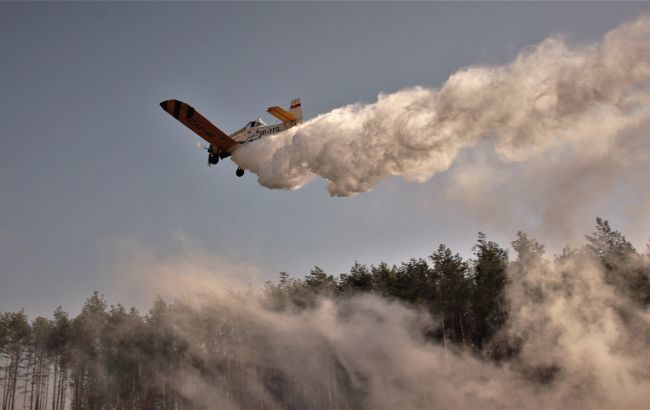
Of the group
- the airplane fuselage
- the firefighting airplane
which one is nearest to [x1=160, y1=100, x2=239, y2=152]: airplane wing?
the firefighting airplane

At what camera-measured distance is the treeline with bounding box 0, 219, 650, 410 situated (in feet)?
158

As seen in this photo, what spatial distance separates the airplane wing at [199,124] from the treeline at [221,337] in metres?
22.2

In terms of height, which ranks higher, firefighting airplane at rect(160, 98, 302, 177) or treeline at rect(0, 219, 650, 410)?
firefighting airplane at rect(160, 98, 302, 177)

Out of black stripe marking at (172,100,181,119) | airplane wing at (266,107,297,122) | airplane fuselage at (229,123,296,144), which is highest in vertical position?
black stripe marking at (172,100,181,119)

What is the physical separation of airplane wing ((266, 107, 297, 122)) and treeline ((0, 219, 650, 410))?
23.1 meters

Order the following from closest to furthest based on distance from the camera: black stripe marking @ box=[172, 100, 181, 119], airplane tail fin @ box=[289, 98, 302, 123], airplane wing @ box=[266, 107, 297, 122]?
airplane wing @ box=[266, 107, 297, 122] → airplane tail fin @ box=[289, 98, 302, 123] → black stripe marking @ box=[172, 100, 181, 119]

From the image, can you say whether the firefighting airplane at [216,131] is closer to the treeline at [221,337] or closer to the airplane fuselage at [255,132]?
the airplane fuselage at [255,132]

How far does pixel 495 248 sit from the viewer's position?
52000 mm

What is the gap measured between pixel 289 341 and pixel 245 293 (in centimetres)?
1123

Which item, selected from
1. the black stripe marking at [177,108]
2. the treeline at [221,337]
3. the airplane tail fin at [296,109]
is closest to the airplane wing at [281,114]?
the airplane tail fin at [296,109]

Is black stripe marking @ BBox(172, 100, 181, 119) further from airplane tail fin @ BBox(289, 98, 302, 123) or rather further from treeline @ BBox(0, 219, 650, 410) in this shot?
treeline @ BBox(0, 219, 650, 410)

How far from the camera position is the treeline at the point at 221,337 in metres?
48.3

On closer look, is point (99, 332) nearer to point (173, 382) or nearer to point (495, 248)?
point (173, 382)

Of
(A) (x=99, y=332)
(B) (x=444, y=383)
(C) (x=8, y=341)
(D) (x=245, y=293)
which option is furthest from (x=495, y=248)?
(C) (x=8, y=341)
